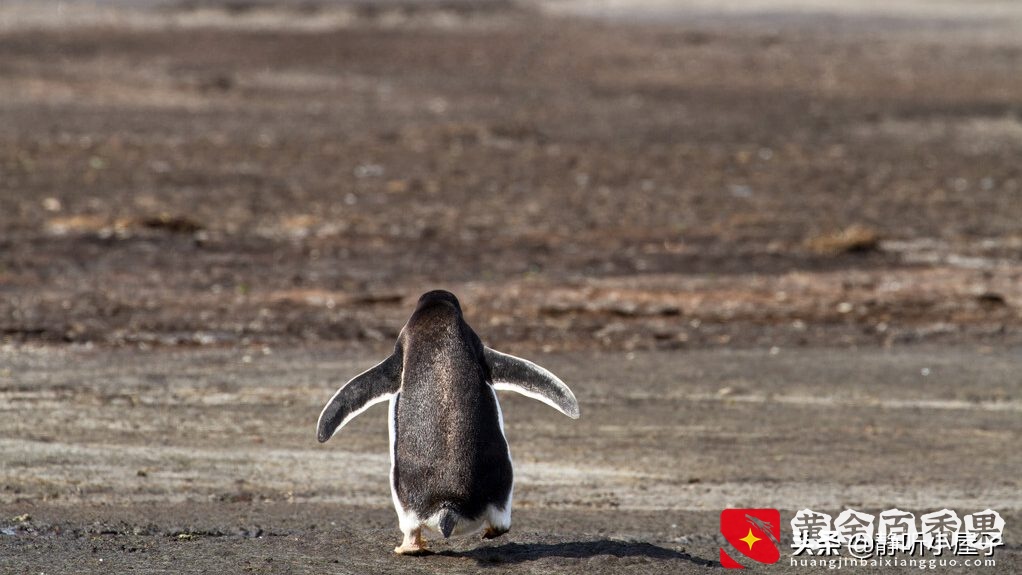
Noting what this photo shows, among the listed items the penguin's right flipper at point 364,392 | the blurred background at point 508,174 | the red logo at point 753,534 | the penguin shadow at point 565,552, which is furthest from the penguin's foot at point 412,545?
the blurred background at point 508,174

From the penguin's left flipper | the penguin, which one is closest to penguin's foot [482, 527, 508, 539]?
the penguin

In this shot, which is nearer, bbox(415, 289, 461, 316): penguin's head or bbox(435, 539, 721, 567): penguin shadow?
bbox(435, 539, 721, 567): penguin shadow

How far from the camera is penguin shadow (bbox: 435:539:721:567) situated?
22.0 ft

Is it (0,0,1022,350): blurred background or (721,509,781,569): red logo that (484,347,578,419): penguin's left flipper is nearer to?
(721,509,781,569): red logo

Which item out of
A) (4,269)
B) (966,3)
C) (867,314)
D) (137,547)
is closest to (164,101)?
(4,269)

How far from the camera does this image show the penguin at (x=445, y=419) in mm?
6555

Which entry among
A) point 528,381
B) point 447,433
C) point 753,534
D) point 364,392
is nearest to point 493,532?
point 447,433

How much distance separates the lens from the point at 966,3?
3803 centimetres

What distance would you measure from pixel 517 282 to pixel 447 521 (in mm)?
7130

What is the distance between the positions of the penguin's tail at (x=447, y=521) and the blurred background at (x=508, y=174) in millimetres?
5108

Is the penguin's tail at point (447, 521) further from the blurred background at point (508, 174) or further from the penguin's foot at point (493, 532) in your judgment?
the blurred background at point (508, 174)

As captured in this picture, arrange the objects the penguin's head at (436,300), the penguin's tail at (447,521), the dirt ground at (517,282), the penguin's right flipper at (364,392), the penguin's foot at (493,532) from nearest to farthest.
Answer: the penguin's tail at (447,521)
the penguin's foot at (493,532)
the penguin's right flipper at (364,392)
the penguin's head at (436,300)
the dirt ground at (517,282)

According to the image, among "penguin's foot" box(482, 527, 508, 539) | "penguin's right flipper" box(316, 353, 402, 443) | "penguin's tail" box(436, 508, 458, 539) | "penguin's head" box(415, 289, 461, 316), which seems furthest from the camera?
"penguin's head" box(415, 289, 461, 316)

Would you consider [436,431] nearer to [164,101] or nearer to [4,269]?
[4,269]
